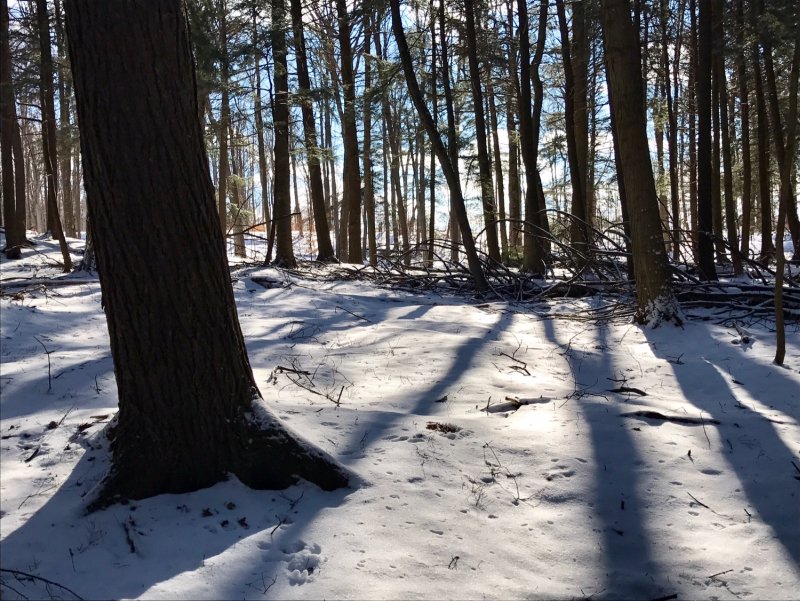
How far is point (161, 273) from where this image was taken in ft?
9.36

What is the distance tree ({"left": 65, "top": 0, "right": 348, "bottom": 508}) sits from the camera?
2752 millimetres

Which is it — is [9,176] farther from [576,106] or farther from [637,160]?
[637,160]

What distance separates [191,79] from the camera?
2.96m

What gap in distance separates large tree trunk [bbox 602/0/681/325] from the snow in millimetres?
1376

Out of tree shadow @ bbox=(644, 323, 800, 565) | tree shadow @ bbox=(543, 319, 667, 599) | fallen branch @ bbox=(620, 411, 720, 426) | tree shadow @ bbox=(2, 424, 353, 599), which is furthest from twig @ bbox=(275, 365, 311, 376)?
tree shadow @ bbox=(644, 323, 800, 565)

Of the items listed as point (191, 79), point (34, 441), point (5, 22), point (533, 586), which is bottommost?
point (533, 586)

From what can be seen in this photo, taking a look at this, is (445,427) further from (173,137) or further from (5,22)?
(5,22)

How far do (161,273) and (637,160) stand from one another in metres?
5.83

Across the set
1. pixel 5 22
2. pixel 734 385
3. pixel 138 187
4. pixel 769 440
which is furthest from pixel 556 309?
pixel 5 22

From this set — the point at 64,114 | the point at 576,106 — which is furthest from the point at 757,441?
the point at 64,114

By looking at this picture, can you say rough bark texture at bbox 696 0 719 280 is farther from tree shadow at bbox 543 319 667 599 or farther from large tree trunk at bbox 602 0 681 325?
tree shadow at bbox 543 319 667 599

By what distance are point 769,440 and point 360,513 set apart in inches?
110

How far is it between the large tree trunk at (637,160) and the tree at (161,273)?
5197mm

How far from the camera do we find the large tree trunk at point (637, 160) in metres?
6.71
